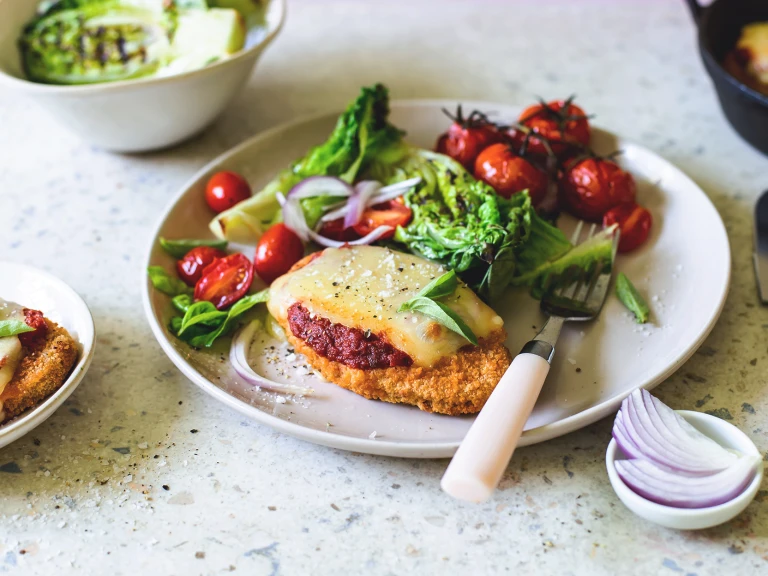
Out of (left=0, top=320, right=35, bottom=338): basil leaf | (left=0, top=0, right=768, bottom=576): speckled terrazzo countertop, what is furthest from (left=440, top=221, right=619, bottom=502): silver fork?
(left=0, top=320, right=35, bottom=338): basil leaf

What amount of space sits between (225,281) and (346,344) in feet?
1.87

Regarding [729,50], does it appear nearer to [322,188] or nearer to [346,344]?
[322,188]

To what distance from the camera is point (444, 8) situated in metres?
4.38

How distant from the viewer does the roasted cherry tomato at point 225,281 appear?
2.38 metres

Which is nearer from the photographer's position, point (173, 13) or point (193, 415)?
point (193, 415)

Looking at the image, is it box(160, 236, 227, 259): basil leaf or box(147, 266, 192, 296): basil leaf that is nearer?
box(147, 266, 192, 296): basil leaf

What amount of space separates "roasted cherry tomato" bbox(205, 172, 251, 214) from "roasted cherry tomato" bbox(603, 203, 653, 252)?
1.32 meters

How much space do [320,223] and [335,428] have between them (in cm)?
92

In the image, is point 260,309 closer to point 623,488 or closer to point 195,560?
point 195,560

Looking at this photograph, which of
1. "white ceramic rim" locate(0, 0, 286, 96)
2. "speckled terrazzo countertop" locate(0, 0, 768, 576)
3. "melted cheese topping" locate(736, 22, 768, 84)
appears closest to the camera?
"speckled terrazzo countertop" locate(0, 0, 768, 576)

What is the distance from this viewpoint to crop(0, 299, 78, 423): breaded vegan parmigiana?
1.92 meters

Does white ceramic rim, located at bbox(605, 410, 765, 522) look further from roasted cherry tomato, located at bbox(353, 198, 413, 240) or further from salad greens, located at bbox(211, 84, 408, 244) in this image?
salad greens, located at bbox(211, 84, 408, 244)

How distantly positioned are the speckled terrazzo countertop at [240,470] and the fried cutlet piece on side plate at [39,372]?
0.54 ft

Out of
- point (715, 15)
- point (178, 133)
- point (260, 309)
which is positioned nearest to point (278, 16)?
point (178, 133)
